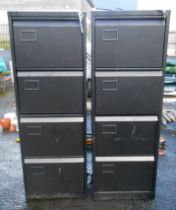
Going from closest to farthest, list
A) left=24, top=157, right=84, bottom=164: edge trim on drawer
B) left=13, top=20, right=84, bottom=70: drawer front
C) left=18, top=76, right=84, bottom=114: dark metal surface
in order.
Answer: left=13, top=20, right=84, bottom=70: drawer front, left=18, top=76, right=84, bottom=114: dark metal surface, left=24, top=157, right=84, bottom=164: edge trim on drawer

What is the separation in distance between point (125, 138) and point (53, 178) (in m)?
0.59

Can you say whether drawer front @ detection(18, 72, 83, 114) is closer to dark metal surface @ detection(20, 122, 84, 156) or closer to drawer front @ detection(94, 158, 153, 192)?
dark metal surface @ detection(20, 122, 84, 156)

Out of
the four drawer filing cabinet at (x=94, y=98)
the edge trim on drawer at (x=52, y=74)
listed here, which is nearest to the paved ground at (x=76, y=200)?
the four drawer filing cabinet at (x=94, y=98)

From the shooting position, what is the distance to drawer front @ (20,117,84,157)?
154 cm

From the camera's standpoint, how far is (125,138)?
1.58m

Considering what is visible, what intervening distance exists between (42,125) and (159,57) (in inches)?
33.6

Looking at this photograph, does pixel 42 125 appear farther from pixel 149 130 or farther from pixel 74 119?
pixel 149 130

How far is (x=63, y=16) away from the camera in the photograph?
1345 mm

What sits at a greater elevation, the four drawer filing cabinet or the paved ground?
the four drawer filing cabinet

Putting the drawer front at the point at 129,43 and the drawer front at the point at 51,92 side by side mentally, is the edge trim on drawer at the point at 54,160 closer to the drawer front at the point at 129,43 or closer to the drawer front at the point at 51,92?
the drawer front at the point at 51,92

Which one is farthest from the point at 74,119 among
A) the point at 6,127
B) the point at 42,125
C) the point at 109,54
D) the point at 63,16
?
the point at 6,127

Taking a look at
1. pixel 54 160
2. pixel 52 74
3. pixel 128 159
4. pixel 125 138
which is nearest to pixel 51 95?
pixel 52 74

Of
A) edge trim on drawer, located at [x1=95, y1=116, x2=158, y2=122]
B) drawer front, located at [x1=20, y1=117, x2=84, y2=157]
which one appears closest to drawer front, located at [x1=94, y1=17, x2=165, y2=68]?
edge trim on drawer, located at [x1=95, y1=116, x2=158, y2=122]

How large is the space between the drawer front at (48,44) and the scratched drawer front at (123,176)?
29.0 inches
